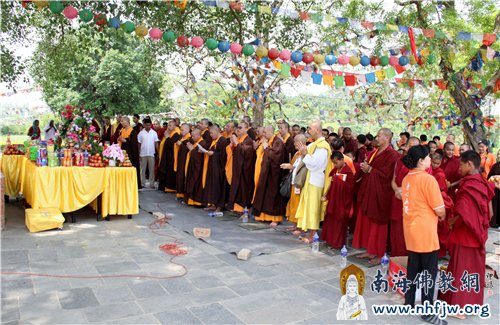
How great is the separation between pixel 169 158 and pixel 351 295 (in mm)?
7067

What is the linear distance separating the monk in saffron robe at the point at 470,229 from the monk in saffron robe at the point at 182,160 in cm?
614

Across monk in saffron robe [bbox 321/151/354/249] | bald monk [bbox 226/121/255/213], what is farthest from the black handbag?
bald monk [bbox 226/121/255/213]

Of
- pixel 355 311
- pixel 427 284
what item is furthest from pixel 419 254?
pixel 355 311

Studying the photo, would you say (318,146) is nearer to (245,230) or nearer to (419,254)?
(245,230)

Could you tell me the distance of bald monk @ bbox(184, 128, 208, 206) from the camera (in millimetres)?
8344

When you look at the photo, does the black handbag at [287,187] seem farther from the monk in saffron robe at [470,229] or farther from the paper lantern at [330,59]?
the monk in saffron robe at [470,229]

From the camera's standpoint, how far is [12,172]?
847 cm

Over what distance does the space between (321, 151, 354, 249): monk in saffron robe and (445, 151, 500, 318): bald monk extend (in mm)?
1990

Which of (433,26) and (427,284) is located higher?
(433,26)

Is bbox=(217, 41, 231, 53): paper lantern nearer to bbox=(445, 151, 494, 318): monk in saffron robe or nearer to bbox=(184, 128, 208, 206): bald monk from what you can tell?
bbox=(184, 128, 208, 206): bald monk

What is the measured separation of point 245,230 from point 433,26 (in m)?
5.30

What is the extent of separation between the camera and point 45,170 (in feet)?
20.9

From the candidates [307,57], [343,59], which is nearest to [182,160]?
[307,57]

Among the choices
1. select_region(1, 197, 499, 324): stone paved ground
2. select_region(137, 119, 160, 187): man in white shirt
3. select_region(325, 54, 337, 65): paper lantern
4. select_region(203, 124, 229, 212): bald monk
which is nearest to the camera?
select_region(1, 197, 499, 324): stone paved ground
